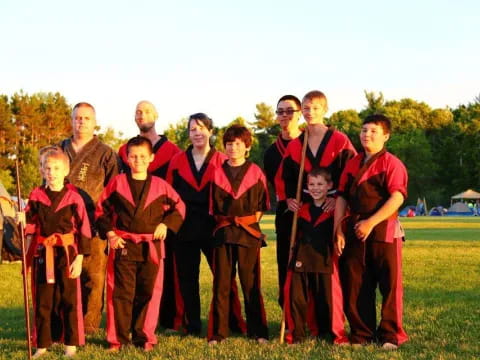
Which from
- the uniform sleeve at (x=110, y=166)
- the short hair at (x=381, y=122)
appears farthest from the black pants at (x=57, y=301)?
the short hair at (x=381, y=122)

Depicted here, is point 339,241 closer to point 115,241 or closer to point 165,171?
point 115,241

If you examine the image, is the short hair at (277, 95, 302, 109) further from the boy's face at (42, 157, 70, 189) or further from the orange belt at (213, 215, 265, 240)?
the boy's face at (42, 157, 70, 189)

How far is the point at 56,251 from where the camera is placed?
6066 millimetres

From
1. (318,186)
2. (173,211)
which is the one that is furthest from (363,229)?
(173,211)

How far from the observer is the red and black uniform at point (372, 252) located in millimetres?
5988

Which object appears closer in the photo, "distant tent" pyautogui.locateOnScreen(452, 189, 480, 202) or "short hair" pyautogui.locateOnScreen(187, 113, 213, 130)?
"short hair" pyautogui.locateOnScreen(187, 113, 213, 130)

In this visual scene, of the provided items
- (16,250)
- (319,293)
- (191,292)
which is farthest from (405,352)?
(16,250)

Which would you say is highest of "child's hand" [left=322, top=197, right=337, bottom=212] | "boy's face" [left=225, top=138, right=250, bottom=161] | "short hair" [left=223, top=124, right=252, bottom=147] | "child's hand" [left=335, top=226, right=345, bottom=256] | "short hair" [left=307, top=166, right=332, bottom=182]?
"short hair" [left=223, top=124, right=252, bottom=147]

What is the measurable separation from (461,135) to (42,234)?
68457 millimetres

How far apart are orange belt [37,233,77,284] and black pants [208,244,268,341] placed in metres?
1.39

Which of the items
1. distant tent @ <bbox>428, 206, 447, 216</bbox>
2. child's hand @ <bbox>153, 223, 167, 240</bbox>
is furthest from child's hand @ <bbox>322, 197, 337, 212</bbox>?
distant tent @ <bbox>428, 206, 447, 216</bbox>

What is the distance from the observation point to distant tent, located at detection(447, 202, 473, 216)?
59.9 meters

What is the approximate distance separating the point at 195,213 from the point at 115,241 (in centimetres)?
102

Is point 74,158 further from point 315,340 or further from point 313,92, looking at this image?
point 315,340
